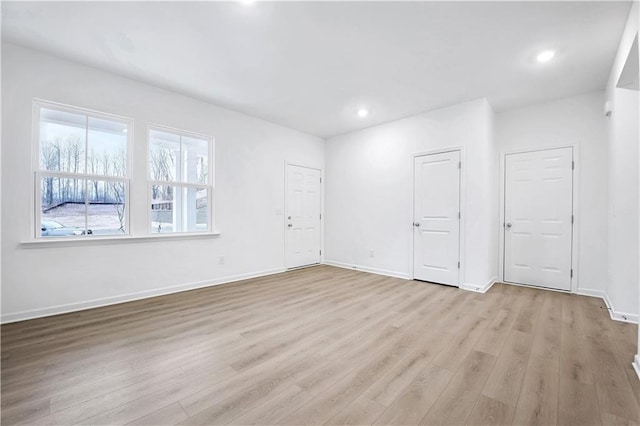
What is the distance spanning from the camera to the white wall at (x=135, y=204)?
2807mm

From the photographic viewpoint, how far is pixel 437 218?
4441 millimetres

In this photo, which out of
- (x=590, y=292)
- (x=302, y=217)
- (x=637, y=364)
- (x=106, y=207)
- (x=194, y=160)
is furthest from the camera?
(x=302, y=217)

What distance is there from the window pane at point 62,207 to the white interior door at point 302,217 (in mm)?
3082

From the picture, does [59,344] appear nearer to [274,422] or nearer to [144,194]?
[144,194]

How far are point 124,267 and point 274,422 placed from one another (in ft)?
9.89

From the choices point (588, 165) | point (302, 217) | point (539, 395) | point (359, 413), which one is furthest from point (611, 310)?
point (302, 217)

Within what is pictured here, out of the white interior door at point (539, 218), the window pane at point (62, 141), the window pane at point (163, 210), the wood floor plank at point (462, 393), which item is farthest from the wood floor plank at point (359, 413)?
the white interior door at point (539, 218)

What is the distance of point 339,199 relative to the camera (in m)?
5.87

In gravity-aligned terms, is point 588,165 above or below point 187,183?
above

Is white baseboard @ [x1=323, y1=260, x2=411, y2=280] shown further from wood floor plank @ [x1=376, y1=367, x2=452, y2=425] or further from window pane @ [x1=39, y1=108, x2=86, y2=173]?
window pane @ [x1=39, y1=108, x2=86, y2=173]

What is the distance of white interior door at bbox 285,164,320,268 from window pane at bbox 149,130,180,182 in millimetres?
2079

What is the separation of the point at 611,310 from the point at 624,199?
1266 millimetres

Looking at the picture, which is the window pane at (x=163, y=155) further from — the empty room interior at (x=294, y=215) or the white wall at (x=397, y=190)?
the white wall at (x=397, y=190)

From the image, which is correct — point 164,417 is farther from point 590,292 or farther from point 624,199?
point 590,292
